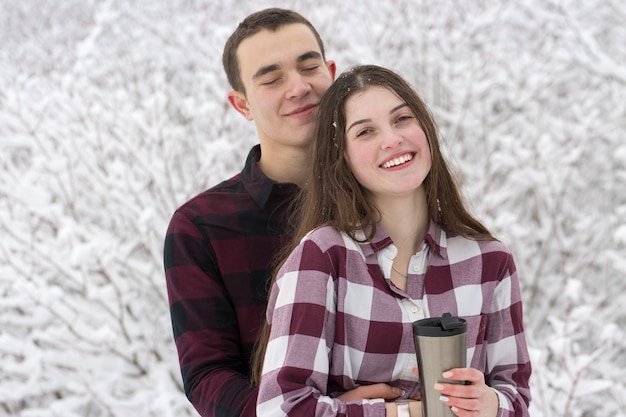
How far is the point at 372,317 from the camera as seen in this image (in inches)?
49.5

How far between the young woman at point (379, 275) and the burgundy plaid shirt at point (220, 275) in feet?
0.49

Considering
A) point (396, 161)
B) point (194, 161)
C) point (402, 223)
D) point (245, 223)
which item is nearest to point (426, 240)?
point (402, 223)

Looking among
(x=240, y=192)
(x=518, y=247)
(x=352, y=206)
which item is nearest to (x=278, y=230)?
(x=240, y=192)

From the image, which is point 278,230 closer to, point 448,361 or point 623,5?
point 448,361

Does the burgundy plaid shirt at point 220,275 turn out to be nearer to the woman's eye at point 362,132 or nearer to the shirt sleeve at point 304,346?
the shirt sleeve at point 304,346

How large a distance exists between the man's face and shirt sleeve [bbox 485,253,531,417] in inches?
23.9

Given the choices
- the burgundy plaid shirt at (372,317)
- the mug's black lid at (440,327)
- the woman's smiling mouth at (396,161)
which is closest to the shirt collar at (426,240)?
the burgundy plaid shirt at (372,317)

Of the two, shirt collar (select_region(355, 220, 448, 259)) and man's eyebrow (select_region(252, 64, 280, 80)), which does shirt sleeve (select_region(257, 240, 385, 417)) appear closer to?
shirt collar (select_region(355, 220, 448, 259))

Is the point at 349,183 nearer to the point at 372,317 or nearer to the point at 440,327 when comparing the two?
the point at 372,317

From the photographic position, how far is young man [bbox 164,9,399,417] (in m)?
1.54

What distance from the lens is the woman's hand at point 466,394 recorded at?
108 cm

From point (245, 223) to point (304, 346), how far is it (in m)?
0.54

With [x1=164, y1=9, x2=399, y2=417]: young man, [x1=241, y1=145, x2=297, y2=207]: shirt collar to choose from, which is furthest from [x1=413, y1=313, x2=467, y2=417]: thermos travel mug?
[x1=241, y1=145, x2=297, y2=207]: shirt collar

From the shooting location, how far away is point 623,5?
4441 mm
